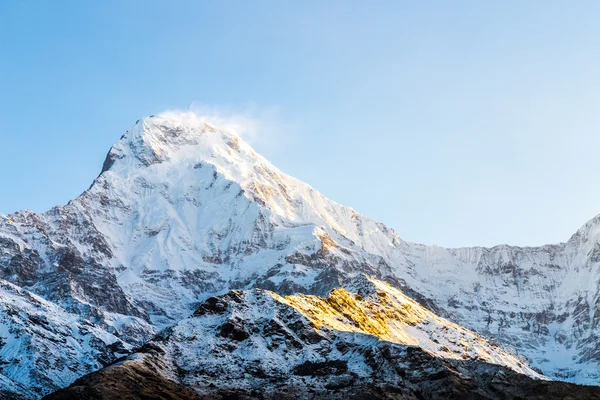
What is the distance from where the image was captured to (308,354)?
197 m

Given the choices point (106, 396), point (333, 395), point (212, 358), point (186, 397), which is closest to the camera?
point (106, 396)

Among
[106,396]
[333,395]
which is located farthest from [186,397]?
[333,395]

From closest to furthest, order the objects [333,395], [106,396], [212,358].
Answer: [106,396], [333,395], [212,358]

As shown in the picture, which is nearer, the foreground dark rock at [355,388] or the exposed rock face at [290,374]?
the foreground dark rock at [355,388]

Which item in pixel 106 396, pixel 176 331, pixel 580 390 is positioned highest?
pixel 176 331

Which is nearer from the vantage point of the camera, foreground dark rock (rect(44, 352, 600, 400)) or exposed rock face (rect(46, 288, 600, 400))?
foreground dark rock (rect(44, 352, 600, 400))

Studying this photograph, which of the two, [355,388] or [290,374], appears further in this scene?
[290,374]

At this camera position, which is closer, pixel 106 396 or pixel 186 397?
pixel 106 396

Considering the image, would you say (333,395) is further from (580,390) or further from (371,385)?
(580,390)

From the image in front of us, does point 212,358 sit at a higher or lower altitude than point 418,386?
higher

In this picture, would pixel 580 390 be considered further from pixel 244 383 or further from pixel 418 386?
pixel 244 383

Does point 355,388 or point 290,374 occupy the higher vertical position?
point 290,374

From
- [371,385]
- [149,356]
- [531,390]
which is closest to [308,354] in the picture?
[371,385]

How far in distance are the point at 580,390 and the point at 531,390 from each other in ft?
33.6
